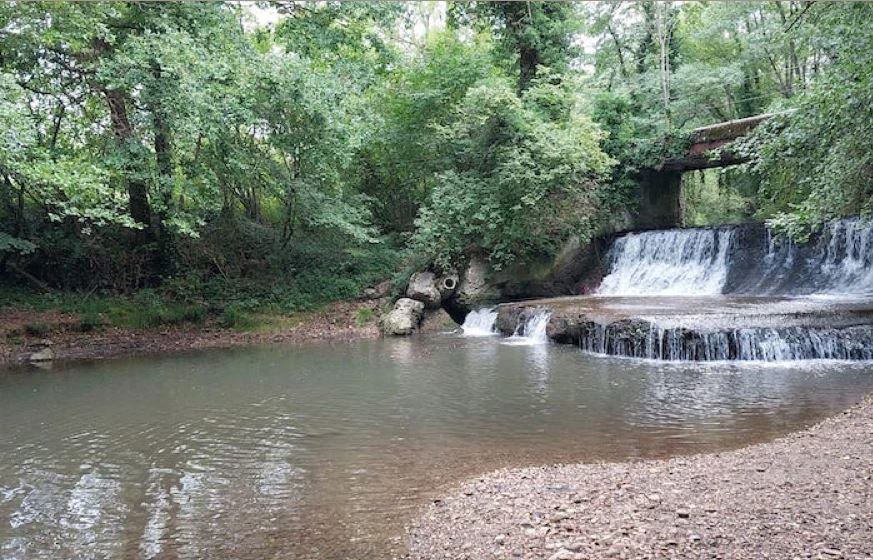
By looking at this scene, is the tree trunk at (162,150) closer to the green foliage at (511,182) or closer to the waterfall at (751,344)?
the green foliage at (511,182)

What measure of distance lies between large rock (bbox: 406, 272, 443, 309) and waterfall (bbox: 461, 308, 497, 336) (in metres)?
1.01

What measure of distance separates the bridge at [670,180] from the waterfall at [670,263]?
225cm

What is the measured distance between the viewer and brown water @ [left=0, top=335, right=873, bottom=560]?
4398 millimetres

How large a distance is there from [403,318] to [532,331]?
11.9 ft

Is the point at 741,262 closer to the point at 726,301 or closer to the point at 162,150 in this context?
the point at 726,301

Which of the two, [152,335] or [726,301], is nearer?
[726,301]

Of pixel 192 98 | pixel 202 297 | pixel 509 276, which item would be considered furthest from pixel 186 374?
pixel 509 276

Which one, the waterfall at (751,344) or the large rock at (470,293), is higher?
the large rock at (470,293)

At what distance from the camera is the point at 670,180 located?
2128 cm

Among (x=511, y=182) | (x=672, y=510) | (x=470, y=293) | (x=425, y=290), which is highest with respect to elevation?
(x=511, y=182)

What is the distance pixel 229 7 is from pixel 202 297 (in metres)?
7.36

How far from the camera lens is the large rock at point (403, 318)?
628 inches

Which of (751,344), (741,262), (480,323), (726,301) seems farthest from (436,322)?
(741,262)

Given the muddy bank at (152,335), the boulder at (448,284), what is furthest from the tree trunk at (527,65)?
the muddy bank at (152,335)
